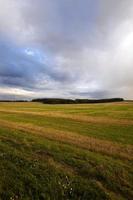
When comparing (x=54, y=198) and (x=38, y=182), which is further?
(x=38, y=182)

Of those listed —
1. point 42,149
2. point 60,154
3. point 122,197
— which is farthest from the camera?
point 42,149

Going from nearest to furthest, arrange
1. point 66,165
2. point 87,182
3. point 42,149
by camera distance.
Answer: point 87,182, point 66,165, point 42,149

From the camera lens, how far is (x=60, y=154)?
42.9 ft

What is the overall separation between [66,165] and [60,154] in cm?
179

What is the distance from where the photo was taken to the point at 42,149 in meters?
14.0

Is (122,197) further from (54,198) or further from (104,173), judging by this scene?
(54,198)

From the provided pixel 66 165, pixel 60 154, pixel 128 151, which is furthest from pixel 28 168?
pixel 128 151

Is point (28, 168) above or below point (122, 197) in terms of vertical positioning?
above

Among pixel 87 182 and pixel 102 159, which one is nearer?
pixel 87 182

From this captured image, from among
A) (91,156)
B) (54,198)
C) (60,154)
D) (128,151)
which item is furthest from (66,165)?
(128,151)

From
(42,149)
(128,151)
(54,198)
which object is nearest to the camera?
(54,198)

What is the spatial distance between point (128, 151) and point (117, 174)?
634 cm

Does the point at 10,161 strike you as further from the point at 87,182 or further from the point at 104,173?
the point at 104,173

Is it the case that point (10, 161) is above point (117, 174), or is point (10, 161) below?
above
